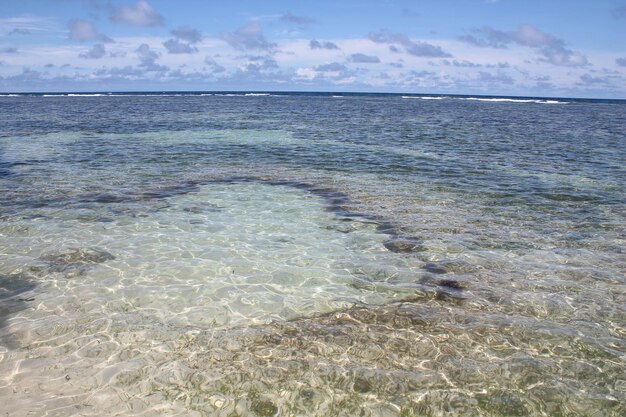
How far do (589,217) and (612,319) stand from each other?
25.7 feet

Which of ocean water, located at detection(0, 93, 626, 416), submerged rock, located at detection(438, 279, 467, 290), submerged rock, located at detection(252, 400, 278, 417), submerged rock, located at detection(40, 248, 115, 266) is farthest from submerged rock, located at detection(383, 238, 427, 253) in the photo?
submerged rock, located at detection(40, 248, 115, 266)

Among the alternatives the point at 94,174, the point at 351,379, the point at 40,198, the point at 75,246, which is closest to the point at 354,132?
the point at 94,174

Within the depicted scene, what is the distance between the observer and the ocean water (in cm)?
646

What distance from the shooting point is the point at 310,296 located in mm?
9508

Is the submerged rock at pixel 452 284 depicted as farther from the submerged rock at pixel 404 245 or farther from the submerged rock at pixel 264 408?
the submerged rock at pixel 264 408

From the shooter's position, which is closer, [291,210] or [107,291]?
[107,291]

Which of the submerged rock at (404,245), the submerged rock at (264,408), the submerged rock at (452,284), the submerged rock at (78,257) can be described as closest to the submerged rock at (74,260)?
the submerged rock at (78,257)

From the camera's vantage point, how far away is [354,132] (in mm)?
42406

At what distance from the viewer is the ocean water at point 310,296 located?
6457 mm

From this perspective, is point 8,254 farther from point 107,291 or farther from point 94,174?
point 94,174

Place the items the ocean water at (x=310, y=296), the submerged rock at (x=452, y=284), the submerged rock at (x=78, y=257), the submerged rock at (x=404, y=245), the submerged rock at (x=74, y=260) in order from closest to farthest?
the ocean water at (x=310, y=296)
the submerged rock at (x=452, y=284)
the submerged rock at (x=74, y=260)
the submerged rock at (x=78, y=257)
the submerged rock at (x=404, y=245)

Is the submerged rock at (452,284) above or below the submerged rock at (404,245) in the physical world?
below

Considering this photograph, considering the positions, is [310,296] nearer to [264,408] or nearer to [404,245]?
[264,408]

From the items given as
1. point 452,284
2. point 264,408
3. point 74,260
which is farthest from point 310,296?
point 74,260
